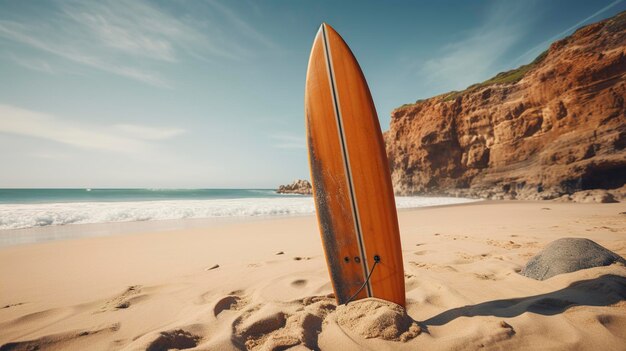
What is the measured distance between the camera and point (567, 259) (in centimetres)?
243

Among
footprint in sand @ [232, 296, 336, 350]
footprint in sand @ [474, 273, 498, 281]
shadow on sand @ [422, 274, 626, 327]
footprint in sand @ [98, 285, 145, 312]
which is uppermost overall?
footprint in sand @ [98, 285, 145, 312]

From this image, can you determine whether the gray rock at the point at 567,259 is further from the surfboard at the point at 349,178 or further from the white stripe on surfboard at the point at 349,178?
the white stripe on surfboard at the point at 349,178

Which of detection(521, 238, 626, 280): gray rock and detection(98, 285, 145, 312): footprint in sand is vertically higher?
detection(98, 285, 145, 312): footprint in sand

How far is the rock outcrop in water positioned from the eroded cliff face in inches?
979

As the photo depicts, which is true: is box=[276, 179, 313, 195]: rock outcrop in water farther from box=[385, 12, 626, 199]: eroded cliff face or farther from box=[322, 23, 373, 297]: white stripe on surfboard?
box=[322, 23, 373, 297]: white stripe on surfboard

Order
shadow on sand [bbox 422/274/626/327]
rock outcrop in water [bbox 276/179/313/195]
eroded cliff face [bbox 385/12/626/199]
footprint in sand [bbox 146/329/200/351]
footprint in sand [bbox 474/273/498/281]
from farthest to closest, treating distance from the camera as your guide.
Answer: rock outcrop in water [bbox 276/179/313/195], eroded cliff face [bbox 385/12/626/199], footprint in sand [bbox 474/273/498/281], shadow on sand [bbox 422/274/626/327], footprint in sand [bbox 146/329/200/351]

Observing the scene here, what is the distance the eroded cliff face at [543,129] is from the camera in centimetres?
1226

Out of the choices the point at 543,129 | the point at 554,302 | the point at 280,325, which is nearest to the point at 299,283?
the point at 280,325

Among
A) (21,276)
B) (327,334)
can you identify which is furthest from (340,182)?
(21,276)

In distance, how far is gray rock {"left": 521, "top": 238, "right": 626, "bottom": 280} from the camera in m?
2.37

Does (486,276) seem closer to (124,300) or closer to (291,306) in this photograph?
(291,306)

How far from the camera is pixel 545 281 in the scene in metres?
2.30

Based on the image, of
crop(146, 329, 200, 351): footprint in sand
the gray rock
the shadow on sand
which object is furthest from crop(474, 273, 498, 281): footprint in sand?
crop(146, 329, 200, 351): footprint in sand

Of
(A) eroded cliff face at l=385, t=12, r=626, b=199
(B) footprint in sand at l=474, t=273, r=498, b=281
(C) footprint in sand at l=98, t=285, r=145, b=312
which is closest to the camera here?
(C) footprint in sand at l=98, t=285, r=145, b=312
